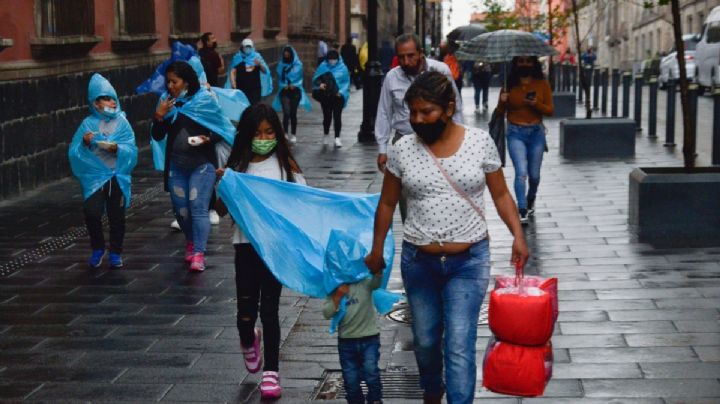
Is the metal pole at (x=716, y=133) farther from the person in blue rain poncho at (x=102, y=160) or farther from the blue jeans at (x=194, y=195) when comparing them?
the person in blue rain poncho at (x=102, y=160)

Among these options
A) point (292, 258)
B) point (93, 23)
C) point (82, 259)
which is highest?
point (93, 23)

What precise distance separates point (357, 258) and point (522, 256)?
2.42ft

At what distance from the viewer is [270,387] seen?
6105mm

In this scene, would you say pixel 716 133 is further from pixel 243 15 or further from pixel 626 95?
pixel 243 15

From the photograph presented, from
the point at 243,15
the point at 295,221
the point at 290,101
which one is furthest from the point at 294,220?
the point at 243,15

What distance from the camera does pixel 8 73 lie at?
13984 mm

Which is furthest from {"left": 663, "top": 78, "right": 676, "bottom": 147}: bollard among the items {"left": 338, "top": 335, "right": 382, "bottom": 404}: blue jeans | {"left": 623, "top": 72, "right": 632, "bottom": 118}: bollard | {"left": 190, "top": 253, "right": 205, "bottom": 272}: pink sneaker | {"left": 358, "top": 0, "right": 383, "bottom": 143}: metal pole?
{"left": 338, "top": 335, "right": 382, "bottom": 404}: blue jeans

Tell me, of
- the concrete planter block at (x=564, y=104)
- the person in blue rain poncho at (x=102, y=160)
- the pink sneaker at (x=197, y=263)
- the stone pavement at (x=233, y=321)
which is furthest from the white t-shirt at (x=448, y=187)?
the concrete planter block at (x=564, y=104)

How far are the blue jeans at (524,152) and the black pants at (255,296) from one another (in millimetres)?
5395

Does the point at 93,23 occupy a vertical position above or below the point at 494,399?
above

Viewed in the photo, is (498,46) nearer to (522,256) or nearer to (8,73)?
(8,73)

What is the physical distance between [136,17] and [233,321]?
12.8m

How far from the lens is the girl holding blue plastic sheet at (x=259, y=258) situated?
245 inches

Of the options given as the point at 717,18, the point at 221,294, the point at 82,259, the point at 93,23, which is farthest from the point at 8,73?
the point at 717,18
